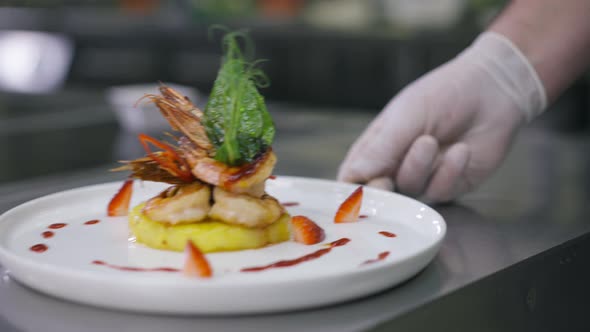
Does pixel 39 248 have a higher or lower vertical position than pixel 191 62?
higher

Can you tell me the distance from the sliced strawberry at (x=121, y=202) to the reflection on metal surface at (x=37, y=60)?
499 cm

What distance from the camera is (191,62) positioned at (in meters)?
5.27

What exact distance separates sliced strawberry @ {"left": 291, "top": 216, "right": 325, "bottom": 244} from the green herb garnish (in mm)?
Answer: 127

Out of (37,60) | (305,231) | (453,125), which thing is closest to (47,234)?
(305,231)

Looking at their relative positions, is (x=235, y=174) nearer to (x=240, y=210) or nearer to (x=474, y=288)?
(x=240, y=210)

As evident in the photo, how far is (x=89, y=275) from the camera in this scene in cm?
77

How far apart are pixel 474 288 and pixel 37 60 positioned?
5.85 m

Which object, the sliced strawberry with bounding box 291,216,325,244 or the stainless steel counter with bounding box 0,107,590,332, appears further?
the sliced strawberry with bounding box 291,216,325,244

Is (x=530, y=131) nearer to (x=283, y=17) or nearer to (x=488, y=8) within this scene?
(x=488, y=8)

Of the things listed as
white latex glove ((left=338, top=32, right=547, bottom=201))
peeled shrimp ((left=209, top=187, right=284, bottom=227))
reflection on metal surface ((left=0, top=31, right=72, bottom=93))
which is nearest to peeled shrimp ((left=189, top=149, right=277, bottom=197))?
peeled shrimp ((left=209, top=187, right=284, bottom=227))

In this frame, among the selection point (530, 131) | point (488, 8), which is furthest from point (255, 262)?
point (488, 8)

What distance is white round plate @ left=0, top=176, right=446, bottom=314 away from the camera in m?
0.76

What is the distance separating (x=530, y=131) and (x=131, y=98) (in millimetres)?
1939

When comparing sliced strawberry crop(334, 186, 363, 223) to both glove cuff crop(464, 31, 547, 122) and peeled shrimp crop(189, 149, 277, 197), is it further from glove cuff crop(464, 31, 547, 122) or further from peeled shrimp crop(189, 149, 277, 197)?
glove cuff crop(464, 31, 547, 122)
